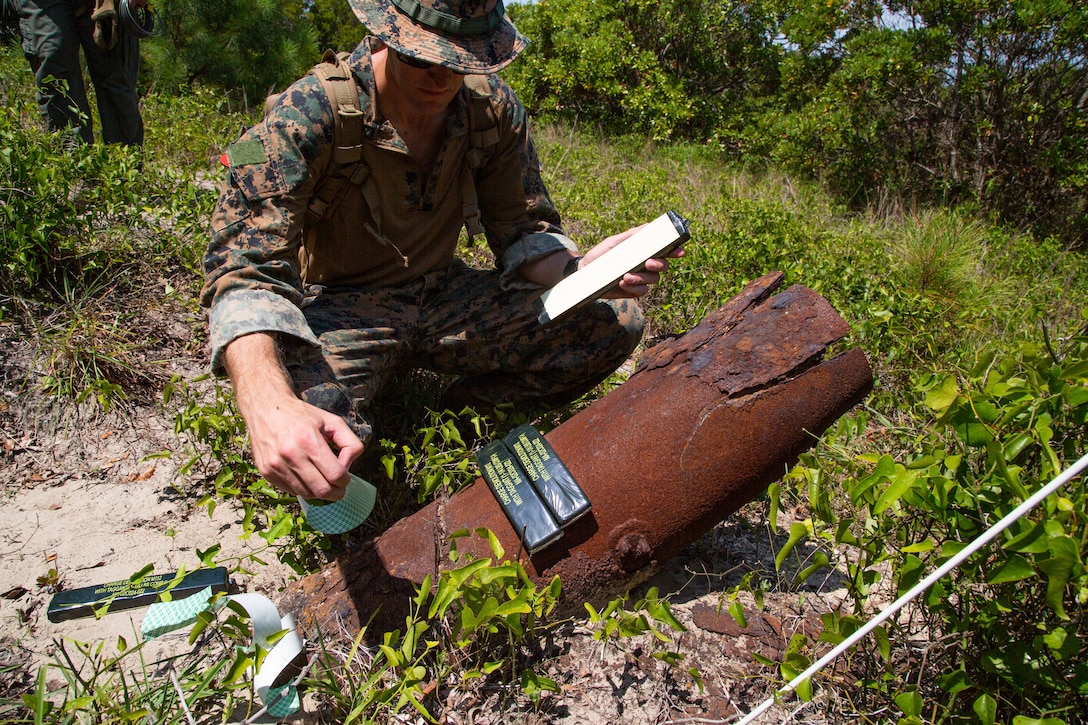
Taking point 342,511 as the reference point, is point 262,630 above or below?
below

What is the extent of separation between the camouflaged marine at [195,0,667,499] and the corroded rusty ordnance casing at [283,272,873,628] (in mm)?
431

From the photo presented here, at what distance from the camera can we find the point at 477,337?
256cm

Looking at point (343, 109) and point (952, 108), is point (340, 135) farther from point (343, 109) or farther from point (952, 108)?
point (952, 108)

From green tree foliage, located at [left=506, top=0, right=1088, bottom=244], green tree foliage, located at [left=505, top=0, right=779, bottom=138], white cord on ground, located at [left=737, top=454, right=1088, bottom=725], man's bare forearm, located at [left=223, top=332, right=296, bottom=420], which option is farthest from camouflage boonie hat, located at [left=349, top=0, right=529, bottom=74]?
green tree foliage, located at [left=505, top=0, right=779, bottom=138]

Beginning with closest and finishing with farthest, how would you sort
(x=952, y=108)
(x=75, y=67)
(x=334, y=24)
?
(x=75, y=67) < (x=952, y=108) < (x=334, y=24)

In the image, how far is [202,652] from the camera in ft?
5.93

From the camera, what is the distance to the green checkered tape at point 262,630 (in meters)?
1.55

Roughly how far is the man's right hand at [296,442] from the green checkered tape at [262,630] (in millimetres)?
353

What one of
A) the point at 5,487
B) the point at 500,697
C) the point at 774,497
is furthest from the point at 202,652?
the point at 774,497

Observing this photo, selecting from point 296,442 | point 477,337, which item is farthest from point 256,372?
point 477,337

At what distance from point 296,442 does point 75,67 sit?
3985 mm

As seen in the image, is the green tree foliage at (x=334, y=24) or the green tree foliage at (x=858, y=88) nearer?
the green tree foliage at (x=858, y=88)

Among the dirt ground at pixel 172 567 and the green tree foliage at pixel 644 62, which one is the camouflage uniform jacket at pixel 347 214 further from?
the green tree foliage at pixel 644 62

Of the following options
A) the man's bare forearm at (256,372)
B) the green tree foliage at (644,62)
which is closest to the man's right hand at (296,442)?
the man's bare forearm at (256,372)
